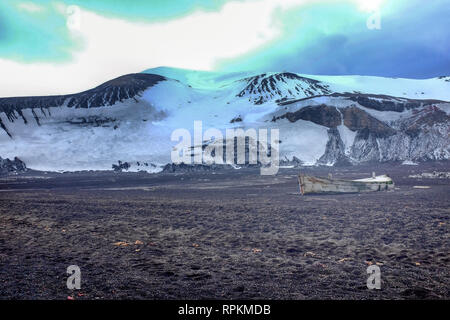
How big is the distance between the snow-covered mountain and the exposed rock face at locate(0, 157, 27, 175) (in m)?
2.57

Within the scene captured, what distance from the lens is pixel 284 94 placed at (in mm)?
141000

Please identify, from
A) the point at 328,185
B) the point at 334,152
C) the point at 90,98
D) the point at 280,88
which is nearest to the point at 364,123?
the point at 334,152

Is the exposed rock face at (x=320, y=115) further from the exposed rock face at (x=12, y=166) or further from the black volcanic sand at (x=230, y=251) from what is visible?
the black volcanic sand at (x=230, y=251)

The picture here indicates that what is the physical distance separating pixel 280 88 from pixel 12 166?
10391cm

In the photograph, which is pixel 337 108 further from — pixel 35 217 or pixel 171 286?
pixel 171 286

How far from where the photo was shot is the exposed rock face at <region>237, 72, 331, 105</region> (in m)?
137

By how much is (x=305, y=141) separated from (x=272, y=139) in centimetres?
767

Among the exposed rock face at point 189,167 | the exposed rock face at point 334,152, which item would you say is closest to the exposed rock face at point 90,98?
the exposed rock face at point 189,167

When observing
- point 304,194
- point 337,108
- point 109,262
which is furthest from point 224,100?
point 109,262

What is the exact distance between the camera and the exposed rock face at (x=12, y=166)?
73188 mm

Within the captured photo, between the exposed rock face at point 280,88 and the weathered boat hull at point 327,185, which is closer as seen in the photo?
the weathered boat hull at point 327,185

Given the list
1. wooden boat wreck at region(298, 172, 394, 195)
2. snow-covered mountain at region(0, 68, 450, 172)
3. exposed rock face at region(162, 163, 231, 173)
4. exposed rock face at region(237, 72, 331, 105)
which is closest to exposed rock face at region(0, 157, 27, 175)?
snow-covered mountain at region(0, 68, 450, 172)

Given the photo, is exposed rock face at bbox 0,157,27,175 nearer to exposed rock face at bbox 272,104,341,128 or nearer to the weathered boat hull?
exposed rock face at bbox 272,104,341,128

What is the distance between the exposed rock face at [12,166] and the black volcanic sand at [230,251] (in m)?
59.4
